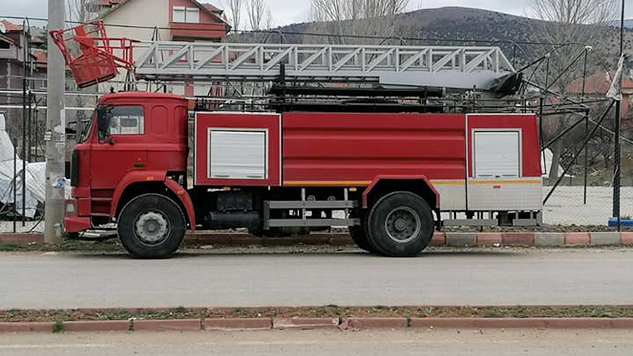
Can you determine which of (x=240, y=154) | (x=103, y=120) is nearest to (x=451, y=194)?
(x=240, y=154)

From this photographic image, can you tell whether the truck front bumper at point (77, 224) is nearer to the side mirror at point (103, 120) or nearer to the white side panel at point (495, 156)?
the side mirror at point (103, 120)

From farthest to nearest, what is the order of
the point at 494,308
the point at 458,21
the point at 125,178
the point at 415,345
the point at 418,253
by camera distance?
1. the point at 458,21
2. the point at 418,253
3. the point at 125,178
4. the point at 494,308
5. the point at 415,345

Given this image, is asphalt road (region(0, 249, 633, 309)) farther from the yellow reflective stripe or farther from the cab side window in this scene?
the cab side window

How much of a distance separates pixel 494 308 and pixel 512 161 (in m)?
5.87

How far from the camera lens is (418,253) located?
1316cm

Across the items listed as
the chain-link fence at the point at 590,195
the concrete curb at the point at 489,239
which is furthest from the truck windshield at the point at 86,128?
the chain-link fence at the point at 590,195

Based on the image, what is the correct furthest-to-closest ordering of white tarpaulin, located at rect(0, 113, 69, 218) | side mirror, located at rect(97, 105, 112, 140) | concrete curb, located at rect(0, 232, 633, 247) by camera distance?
white tarpaulin, located at rect(0, 113, 69, 218) → concrete curb, located at rect(0, 232, 633, 247) → side mirror, located at rect(97, 105, 112, 140)

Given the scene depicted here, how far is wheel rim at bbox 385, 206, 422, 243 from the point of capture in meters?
13.0

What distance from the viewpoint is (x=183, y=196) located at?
41.0 ft

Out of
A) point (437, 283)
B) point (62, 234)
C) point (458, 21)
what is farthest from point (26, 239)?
point (458, 21)

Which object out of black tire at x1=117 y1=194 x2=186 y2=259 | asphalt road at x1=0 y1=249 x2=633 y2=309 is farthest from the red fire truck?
asphalt road at x1=0 y1=249 x2=633 y2=309

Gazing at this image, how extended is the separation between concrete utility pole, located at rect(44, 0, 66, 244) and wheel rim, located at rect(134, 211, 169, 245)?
2.45m

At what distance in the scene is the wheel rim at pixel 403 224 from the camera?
42.6 ft

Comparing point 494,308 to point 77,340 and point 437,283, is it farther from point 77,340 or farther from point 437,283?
point 77,340
